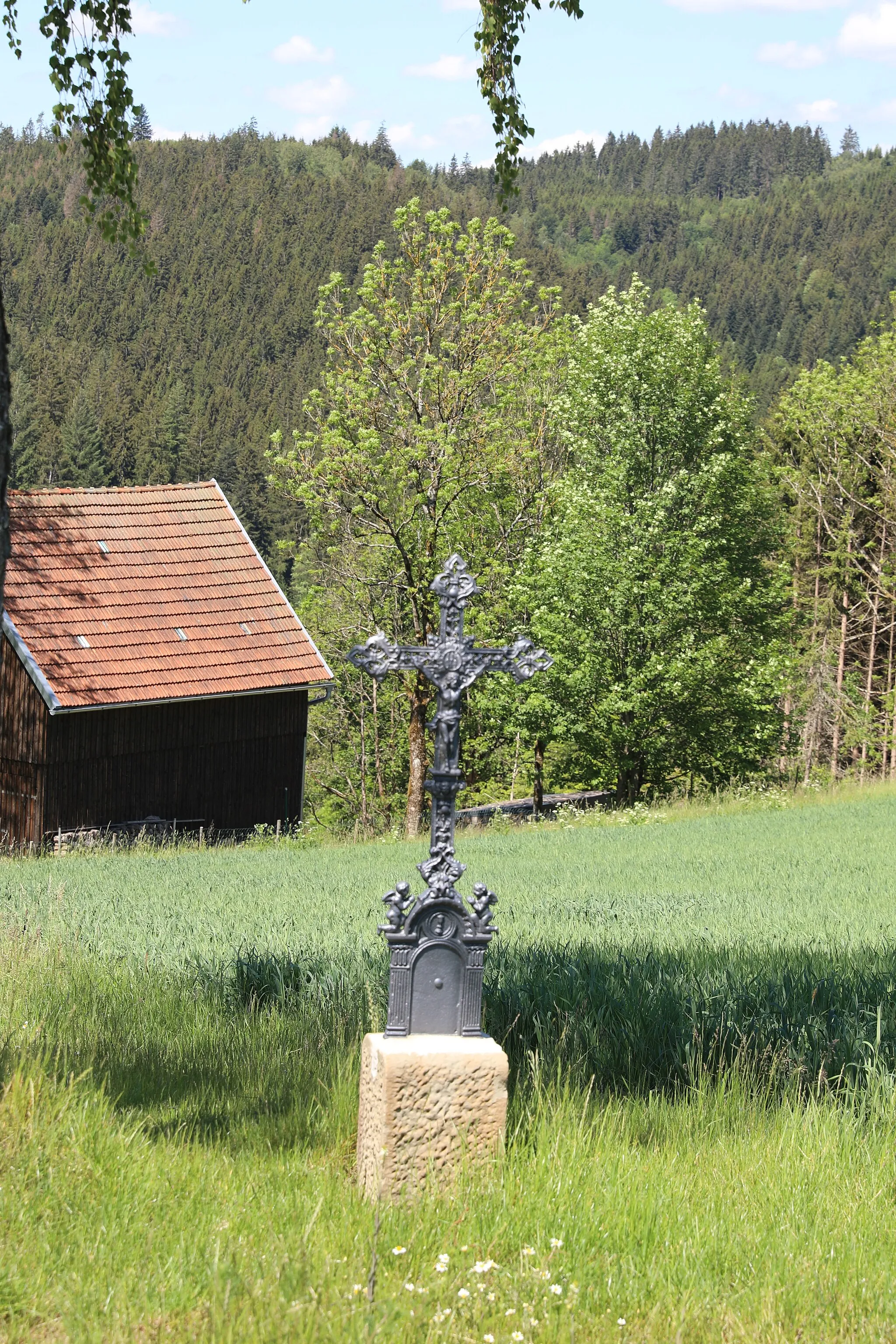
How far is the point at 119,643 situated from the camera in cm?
2269

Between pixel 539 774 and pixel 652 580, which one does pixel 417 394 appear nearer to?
pixel 652 580

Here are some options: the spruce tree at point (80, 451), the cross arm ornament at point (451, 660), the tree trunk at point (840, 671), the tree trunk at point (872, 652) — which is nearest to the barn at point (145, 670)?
the cross arm ornament at point (451, 660)

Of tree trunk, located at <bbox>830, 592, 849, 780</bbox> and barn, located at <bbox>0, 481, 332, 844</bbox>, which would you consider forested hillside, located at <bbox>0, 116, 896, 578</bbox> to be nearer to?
tree trunk, located at <bbox>830, 592, 849, 780</bbox>

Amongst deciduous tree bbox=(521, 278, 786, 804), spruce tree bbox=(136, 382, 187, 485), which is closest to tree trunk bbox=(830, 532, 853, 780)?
deciduous tree bbox=(521, 278, 786, 804)

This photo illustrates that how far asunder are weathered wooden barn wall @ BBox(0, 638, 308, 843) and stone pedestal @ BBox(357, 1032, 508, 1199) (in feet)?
60.4

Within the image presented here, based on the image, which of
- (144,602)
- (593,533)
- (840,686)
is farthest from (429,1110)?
(840,686)

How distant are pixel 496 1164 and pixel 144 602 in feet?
67.4

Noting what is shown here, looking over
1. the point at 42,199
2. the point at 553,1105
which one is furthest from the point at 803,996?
the point at 42,199

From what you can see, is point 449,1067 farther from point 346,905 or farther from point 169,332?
point 169,332

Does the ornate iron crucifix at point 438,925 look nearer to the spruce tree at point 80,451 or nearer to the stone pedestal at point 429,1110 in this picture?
the stone pedestal at point 429,1110

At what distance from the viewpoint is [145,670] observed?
2259 cm

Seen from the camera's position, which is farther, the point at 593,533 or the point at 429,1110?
the point at 593,533

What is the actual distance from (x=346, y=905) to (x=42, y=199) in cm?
18300

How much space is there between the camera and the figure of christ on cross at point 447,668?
455 centimetres
